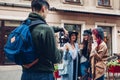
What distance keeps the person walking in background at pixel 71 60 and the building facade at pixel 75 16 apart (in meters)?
6.32

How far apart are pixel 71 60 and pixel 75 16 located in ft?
28.1

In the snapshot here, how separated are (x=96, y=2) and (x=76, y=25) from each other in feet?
5.90

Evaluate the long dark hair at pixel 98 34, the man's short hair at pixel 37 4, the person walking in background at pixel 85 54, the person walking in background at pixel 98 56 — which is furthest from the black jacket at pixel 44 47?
the person walking in background at pixel 85 54

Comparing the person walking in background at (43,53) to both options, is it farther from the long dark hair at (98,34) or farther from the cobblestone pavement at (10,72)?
the cobblestone pavement at (10,72)

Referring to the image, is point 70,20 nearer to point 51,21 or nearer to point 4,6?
point 51,21

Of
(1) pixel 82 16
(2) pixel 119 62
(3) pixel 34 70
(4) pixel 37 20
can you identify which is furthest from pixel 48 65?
(1) pixel 82 16

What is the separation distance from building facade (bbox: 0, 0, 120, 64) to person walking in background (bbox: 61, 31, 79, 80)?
20.7ft

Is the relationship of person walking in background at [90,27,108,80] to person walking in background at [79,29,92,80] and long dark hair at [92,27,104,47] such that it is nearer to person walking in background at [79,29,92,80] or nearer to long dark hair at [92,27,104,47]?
long dark hair at [92,27,104,47]

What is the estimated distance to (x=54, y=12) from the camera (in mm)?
14859

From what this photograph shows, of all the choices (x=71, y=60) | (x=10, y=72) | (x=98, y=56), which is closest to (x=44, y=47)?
(x=98, y=56)

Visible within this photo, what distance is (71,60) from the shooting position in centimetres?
707

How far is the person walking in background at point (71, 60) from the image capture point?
7.05 m

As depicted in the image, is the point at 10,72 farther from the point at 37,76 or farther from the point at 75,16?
the point at 37,76

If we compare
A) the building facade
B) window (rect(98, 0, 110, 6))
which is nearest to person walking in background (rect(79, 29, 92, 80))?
the building facade
